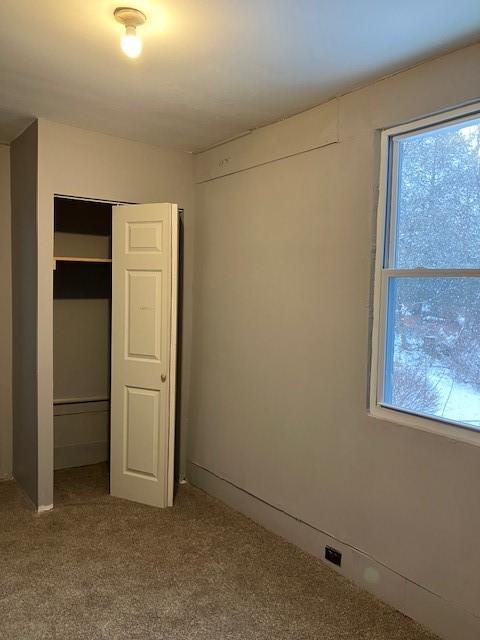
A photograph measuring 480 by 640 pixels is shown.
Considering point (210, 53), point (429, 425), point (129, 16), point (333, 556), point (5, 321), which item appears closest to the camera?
point (129, 16)

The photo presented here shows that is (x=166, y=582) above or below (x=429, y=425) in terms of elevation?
below

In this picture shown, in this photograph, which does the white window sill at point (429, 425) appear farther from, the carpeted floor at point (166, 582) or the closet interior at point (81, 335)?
the closet interior at point (81, 335)

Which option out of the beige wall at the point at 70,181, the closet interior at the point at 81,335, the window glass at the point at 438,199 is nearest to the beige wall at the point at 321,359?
the window glass at the point at 438,199

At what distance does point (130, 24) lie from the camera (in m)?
2.07

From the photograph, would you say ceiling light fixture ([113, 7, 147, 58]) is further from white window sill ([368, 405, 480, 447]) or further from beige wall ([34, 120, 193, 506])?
white window sill ([368, 405, 480, 447])

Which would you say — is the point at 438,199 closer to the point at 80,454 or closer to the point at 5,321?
the point at 5,321

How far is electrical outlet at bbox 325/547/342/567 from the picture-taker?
289cm

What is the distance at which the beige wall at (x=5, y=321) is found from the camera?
397cm

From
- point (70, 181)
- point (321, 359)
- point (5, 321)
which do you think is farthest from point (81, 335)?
point (321, 359)

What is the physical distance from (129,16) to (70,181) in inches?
66.2

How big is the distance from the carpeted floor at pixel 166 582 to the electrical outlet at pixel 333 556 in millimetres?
59

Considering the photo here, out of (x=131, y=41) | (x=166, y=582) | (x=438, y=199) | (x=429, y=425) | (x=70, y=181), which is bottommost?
(x=166, y=582)

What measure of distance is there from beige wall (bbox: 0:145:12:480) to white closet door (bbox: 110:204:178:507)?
88 centimetres

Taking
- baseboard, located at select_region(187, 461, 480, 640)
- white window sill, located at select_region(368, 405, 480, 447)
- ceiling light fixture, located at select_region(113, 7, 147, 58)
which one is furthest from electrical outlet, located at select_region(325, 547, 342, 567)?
ceiling light fixture, located at select_region(113, 7, 147, 58)
